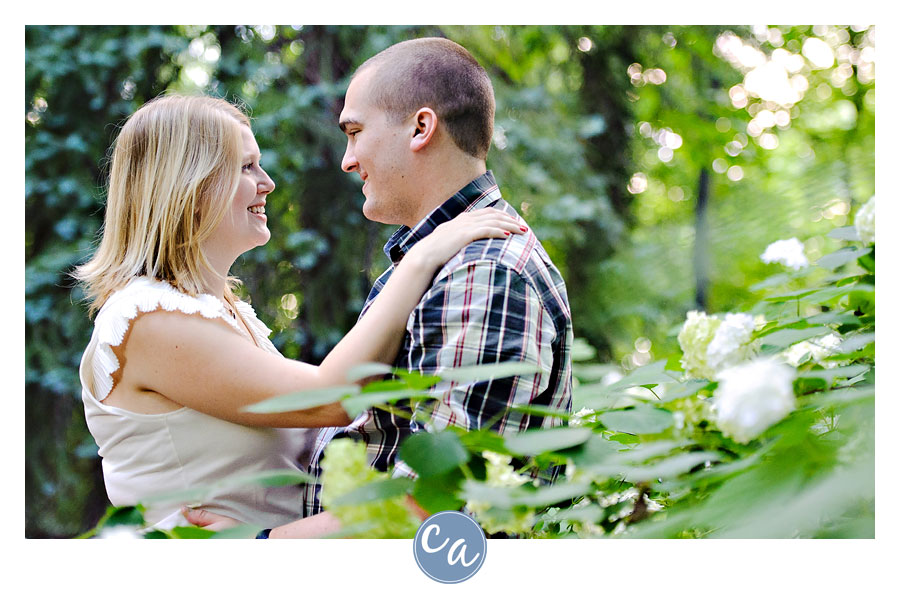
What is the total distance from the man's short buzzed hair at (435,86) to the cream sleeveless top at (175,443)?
484mm

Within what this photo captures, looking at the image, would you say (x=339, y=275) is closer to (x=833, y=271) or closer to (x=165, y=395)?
(x=165, y=395)

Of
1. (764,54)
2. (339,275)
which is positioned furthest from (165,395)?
(339,275)

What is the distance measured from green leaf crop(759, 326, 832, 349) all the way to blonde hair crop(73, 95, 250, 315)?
980mm

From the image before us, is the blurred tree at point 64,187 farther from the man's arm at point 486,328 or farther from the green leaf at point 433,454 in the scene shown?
the green leaf at point 433,454

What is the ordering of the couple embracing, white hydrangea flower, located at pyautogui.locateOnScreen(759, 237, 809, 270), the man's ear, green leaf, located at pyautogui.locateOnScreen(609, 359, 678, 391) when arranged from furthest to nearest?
1. the man's ear
2. the couple embracing
3. white hydrangea flower, located at pyautogui.locateOnScreen(759, 237, 809, 270)
4. green leaf, located at pyautogui.locateOnScreen(609, 359, 678, 391)

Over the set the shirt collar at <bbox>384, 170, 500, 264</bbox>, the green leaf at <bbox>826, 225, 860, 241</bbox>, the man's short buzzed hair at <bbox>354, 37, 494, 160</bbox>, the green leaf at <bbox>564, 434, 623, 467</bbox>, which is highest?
the man's short buzzed hair at <bbox>354, 37, 494, 160</bbox>

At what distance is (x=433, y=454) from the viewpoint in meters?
0.61

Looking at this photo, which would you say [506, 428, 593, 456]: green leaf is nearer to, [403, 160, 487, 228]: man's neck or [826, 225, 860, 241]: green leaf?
[826, 225, 860, 241]: green leaf

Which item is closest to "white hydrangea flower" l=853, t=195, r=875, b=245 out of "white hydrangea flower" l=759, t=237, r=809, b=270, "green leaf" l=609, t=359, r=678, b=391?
"white hydrangea flower" l=759, t=237, r=809, b=270

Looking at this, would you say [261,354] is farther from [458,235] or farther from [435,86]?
[435,86]

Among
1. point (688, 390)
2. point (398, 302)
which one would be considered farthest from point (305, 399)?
point (398, 302)

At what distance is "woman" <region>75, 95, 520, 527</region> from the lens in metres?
1.18
